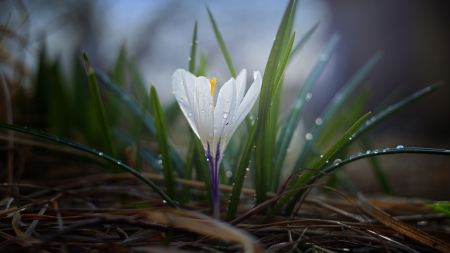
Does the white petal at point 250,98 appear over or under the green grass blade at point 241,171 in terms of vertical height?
over

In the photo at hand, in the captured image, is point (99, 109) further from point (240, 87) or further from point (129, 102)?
point (240, 87)

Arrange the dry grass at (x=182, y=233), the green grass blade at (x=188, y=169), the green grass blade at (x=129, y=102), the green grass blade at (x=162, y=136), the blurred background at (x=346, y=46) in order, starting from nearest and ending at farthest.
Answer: the dry grass at (x=182, y=233)
the green grass blade at (x=162, y=136)
the green grass blade at (x=188, y=169)
the green grass blade at (x=129, y=102)
the blurred background at (x=346, y=46)

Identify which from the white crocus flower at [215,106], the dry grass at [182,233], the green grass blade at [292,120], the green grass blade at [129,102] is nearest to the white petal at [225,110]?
the white crocus flower at [215,106]

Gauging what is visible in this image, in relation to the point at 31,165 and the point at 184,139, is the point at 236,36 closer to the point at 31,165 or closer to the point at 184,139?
the point at 184,139

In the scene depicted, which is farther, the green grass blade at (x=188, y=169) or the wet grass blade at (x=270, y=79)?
the green grass blade at (x=188, y=169)

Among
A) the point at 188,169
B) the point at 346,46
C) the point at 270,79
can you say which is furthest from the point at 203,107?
the point at 346,46

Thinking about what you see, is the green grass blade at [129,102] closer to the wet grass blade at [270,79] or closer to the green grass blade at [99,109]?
the green grass blade at [99,109]

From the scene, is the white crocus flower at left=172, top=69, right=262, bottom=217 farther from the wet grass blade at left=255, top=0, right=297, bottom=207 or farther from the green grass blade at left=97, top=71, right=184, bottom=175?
the green grass blade at left=97, top=71, right=184, bottom=175
